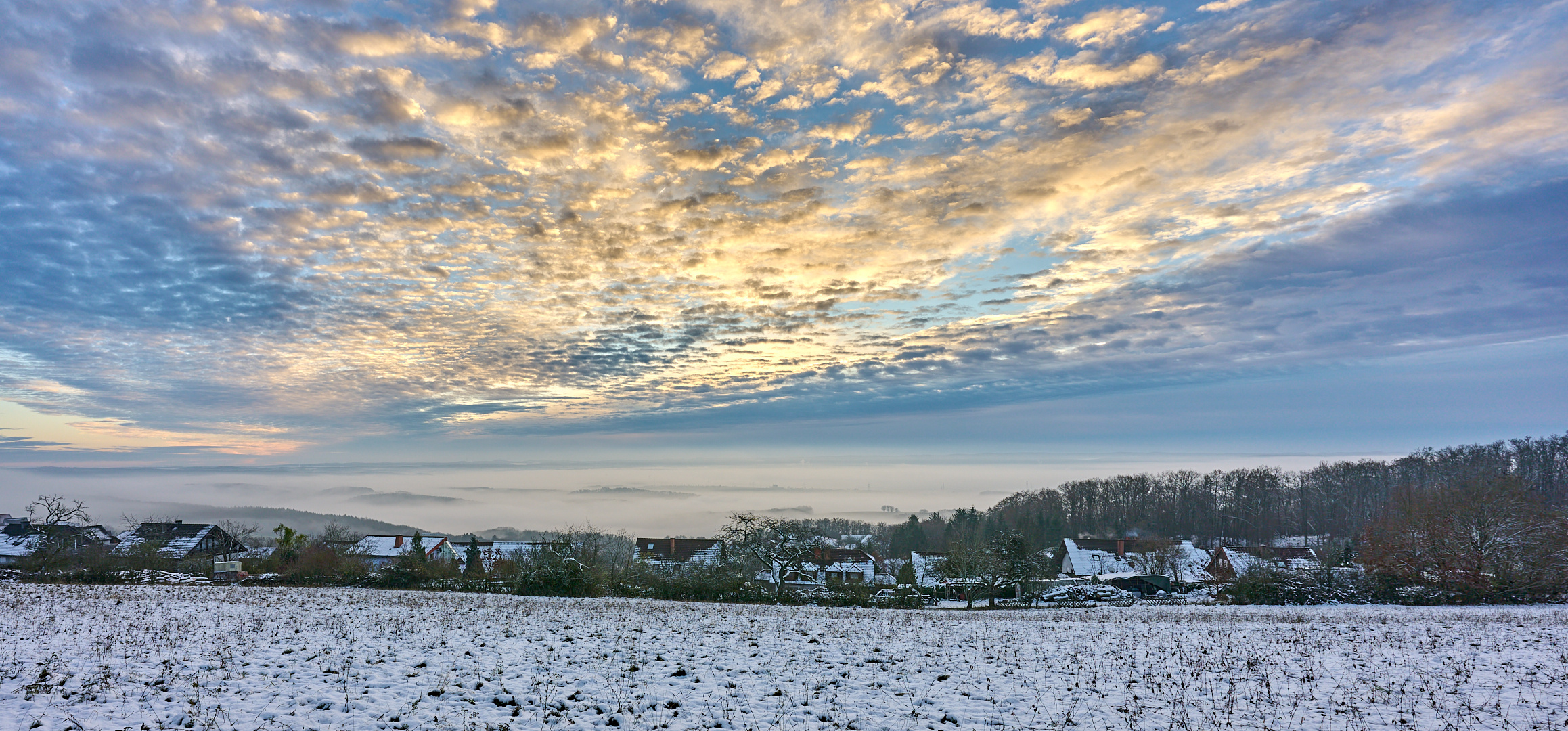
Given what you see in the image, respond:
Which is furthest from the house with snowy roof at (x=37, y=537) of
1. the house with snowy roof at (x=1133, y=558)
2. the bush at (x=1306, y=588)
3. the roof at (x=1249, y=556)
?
the house with snowy roof at (x=1133, y=558)

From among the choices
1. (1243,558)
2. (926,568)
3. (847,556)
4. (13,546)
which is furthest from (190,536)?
(1243,558)

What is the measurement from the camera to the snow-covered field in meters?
9.19

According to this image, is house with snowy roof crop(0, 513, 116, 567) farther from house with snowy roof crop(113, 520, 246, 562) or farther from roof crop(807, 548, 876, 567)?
roof crop(807, 548, 876, 567)

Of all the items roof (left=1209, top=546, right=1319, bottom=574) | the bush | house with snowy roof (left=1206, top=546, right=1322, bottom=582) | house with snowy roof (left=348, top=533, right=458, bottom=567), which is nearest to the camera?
the bush

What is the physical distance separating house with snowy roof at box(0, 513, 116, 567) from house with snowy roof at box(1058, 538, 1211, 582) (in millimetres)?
95079

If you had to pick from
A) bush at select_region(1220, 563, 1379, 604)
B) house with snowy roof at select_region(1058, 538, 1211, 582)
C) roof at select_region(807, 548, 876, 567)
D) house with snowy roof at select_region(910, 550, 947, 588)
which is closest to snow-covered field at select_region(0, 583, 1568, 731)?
bush at select_region(1220, 563, 1379, 604)

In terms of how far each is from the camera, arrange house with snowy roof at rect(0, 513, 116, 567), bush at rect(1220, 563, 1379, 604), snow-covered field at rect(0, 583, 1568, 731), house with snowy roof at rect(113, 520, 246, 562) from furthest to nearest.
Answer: house with snowy roof at rect(113, 520, 246, 562)
house with snowy roof at rect(0, 513, 116, 567)
bush at rect(1220, 563, 1379, 604)
snow-covered field at rect(0, 583, 1568, 731)

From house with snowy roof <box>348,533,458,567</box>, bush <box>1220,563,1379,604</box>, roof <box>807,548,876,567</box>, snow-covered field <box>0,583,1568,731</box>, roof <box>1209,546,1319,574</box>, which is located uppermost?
snow-covered field <box>0,583,1568,731</box>

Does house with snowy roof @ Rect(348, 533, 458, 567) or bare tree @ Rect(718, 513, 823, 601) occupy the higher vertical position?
bare tree @ Rect(718, 513, 823, 601)

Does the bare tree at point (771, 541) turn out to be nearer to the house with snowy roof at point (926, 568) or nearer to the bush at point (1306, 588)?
the house with snowy roof at point (926, 568)

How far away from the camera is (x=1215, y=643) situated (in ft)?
52.5

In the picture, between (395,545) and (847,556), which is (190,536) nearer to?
(395,545)

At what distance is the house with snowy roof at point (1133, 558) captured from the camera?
76.8 metres

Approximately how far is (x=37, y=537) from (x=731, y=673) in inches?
2863
